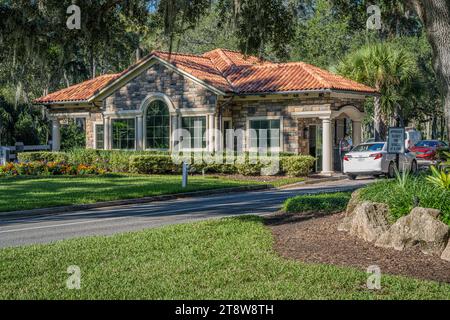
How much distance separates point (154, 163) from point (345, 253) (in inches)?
825

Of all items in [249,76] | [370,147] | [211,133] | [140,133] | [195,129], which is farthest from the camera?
[140,133]

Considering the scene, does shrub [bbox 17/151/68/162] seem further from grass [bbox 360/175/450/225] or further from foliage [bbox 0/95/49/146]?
grass [bbox 360/175/450/225]

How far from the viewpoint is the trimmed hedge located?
89.6 ft

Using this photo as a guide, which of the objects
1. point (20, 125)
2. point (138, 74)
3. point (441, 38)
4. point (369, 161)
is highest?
point (138, 74)

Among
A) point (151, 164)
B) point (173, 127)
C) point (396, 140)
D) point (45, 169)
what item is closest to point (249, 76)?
point (173, 127)

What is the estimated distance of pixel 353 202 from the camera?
10883 millimetres

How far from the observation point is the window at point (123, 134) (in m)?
32.6

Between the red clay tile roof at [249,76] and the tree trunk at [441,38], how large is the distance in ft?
55.4

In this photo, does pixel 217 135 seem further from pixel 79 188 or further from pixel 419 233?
pixel 419 233

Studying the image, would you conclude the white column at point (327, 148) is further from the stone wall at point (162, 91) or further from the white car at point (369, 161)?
the stone wall at point (162, 91)

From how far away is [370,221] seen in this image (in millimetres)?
9523

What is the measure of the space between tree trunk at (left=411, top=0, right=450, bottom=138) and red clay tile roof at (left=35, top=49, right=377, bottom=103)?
1689 cm

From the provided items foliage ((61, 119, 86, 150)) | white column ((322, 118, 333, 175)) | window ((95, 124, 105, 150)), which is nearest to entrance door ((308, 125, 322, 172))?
white column ((322, 118, 333, 175))

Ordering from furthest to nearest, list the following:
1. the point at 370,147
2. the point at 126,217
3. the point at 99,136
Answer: the point at 99,136 < the point at 370,147 < the point at 126,217
